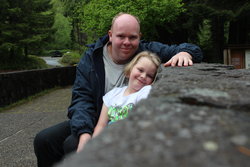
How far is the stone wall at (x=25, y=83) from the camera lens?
8.52 metres

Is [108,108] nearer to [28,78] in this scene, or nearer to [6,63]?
[28,78]

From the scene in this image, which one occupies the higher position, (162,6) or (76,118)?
(162,6)

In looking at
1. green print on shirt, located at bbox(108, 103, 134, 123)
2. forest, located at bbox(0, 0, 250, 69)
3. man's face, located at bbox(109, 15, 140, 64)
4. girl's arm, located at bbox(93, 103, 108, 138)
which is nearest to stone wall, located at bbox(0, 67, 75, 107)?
forest, located at bbox(0, 0, 250, 69)

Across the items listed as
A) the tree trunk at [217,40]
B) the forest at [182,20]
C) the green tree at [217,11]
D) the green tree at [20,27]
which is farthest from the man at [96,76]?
the green tree at [20,27]

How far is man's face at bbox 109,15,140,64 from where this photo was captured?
2.68 meters

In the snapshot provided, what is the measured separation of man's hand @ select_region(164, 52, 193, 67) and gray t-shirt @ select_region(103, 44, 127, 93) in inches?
19.7

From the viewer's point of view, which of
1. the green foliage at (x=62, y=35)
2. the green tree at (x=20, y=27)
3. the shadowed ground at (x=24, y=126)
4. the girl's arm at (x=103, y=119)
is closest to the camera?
the girl's arm at (x=103, y=119)

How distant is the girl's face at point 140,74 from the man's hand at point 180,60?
177mm

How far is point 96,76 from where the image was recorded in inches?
102

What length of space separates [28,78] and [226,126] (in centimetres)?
1028

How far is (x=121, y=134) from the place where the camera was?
2.38 ft

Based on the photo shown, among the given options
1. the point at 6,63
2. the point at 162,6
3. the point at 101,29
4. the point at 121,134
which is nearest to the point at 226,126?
the point at 121,134

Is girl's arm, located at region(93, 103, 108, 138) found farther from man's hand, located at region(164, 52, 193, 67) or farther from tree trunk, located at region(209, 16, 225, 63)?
tree trunk, located at region(209, 16, 225, 63)

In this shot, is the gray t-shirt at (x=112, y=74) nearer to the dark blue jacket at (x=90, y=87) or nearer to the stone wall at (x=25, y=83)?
the dark blue jacket at (x=90, y=87)
